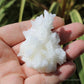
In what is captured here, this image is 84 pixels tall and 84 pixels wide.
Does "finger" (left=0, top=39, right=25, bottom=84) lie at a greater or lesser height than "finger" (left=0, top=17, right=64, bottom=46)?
lesser

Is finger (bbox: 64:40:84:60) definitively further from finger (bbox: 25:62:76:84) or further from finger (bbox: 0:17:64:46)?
finger (bbox: 0:17:64:46)

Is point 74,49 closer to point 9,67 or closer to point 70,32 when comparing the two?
point 70,32

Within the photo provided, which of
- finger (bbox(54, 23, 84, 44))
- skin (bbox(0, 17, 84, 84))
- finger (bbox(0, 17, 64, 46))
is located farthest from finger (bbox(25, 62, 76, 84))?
finger (bbox(0, 17, 64, 46))

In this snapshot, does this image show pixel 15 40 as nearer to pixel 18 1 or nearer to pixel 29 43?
pixel 29 43

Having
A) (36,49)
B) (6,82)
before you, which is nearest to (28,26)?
(36,49)

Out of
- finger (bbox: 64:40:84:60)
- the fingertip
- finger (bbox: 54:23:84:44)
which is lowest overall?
the fingertip

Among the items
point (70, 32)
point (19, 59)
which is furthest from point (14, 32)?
point (70, 32)
